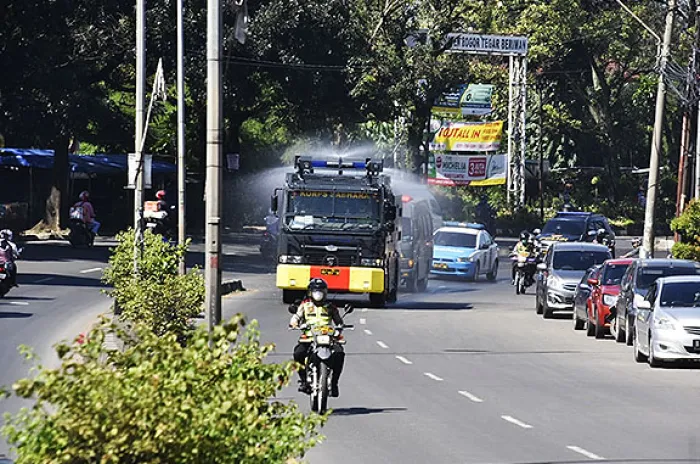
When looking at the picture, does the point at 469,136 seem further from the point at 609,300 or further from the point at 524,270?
the point at 609,300

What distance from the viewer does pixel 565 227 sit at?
51.3 m

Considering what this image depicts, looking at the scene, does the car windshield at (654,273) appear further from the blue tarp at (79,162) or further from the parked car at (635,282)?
the blue tarp at (79,162)

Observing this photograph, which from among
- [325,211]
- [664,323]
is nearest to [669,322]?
[664,323]

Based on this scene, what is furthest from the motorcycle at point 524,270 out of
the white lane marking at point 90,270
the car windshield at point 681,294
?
the car windshield at point 681,294

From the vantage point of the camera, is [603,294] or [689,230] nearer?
[603,294]

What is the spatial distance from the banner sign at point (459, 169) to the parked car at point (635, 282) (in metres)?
43.5

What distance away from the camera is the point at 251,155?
76125mm

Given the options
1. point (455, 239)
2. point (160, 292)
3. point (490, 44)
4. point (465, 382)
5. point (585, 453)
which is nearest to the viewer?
point (585, 453)

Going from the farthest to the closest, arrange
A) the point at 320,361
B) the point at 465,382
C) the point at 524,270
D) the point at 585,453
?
the point at 524,270 < the point at 465,382 < the point at 320,361 < the point at 585,453

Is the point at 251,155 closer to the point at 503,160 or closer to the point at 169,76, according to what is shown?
the point at 503,160

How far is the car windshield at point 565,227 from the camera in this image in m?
50.9

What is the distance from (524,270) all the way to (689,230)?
599 cm

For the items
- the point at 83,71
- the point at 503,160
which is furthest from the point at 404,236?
the point at 503,160

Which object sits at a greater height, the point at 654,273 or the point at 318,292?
Answer: the point at 318,292
